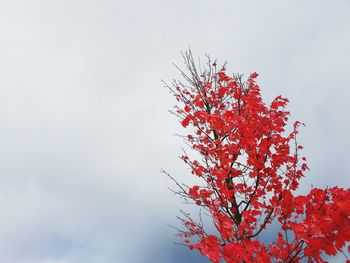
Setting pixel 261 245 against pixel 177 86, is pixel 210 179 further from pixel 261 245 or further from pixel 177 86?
pixel 177 86

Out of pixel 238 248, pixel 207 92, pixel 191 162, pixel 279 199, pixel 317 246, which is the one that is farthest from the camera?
pixel 207 92

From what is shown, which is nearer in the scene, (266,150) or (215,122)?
(266,150)

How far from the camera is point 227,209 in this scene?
9.02m

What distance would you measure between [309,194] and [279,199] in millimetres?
2162

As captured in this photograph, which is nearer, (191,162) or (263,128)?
(263,128)

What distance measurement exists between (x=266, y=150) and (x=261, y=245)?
298 centimetres

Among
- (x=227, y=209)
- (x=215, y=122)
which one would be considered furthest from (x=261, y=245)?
(x=215, y=122)

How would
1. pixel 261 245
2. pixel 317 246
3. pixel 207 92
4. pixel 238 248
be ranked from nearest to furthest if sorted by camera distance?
pixel 317 246
pixel 238 248
pixel 261 245
pixel 207 92

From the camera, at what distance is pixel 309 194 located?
264 inches

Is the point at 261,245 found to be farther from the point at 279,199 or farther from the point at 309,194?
the point at 279,199

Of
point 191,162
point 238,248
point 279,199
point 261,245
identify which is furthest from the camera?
point 191,162

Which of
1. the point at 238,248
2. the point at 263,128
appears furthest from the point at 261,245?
the point at 263,128

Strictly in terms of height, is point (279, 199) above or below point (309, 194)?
above

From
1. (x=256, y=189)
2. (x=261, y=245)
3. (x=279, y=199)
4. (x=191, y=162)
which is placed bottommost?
(x=261, y=245)
